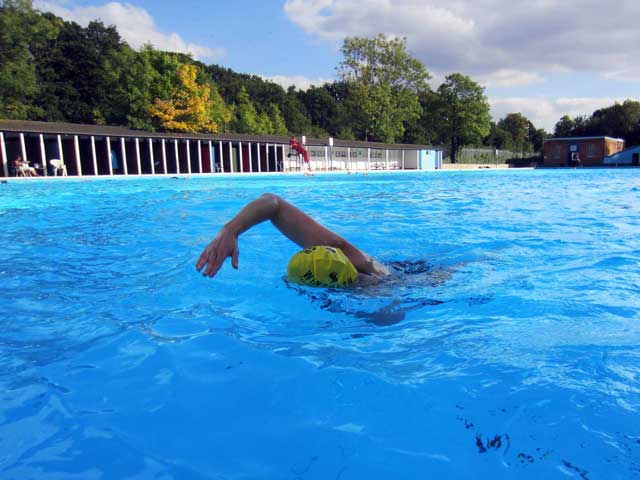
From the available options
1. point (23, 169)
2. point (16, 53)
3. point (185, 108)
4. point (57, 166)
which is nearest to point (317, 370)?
point (23, 169)

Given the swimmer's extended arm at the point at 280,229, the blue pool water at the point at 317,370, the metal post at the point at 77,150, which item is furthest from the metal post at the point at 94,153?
the swimmer's extended arm at the point at 280,229

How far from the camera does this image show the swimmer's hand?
2295mm

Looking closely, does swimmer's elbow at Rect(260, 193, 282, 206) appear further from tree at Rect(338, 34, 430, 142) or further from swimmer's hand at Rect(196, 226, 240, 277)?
tree at Rect(338, 34, 430, 142)

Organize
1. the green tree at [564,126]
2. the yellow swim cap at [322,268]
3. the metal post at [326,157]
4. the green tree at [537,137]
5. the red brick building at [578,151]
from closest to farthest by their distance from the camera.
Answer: the yellow swim cap at [322,268] < the metal post at [326,157] < the red brick building at [578,151] < the green tree at [564,126] < the green tree at [537,137]

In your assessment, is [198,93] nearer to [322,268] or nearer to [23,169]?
[23,169]

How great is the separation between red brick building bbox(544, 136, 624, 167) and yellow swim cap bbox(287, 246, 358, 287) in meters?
43.3

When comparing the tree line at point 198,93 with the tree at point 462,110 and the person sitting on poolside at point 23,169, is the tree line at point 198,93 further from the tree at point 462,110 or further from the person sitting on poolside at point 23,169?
the person sitting on poolside at point 23,169

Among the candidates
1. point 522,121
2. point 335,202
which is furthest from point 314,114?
point 335,202

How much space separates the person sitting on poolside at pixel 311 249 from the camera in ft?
9.16

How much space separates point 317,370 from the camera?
7.05ft

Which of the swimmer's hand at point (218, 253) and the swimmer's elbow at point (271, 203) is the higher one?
the swimmer's elbow at point (271, 203)

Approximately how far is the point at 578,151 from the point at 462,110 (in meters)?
11.1

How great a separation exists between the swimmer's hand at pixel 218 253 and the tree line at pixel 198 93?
26.0 m

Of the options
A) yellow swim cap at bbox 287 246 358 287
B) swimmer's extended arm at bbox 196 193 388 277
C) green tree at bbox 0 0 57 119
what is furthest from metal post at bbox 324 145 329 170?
yellow swim cap at bbox 287 246 358 287
